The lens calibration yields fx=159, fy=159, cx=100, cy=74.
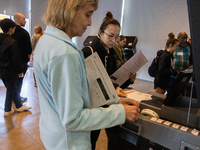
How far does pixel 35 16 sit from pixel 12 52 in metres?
5.38

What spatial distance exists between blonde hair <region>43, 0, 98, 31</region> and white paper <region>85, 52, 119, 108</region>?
0.23 metres

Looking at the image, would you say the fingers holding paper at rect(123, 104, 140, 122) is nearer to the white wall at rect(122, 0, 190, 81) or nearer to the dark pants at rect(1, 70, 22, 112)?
the dark pants at rect(1, 70, 22, 112)

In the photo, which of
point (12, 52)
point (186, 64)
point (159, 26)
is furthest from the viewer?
point (159, 26)

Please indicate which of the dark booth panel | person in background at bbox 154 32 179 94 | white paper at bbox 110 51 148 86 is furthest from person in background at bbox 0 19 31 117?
the dark booth panel

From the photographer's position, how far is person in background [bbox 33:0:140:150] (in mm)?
526

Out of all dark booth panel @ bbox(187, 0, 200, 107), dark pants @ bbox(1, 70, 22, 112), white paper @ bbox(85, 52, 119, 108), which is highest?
dark booth panel @ bbox(187, 0, 200, 107)

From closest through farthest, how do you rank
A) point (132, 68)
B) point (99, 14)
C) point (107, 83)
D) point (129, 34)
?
point (107, 83)
point (132, 68)
point (129, 34)
point (99, 14)

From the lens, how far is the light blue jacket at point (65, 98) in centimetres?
52

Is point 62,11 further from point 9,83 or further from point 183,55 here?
point 183,55

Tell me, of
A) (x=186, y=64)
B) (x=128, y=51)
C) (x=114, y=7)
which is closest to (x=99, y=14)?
(x=114, y=7)

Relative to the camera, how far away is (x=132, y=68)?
1.45m

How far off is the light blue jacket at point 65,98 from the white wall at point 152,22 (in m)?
5.47

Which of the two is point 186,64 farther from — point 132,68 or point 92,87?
point 92,87

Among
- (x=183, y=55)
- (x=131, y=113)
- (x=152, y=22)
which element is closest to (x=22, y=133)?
(x=131, y=113)
